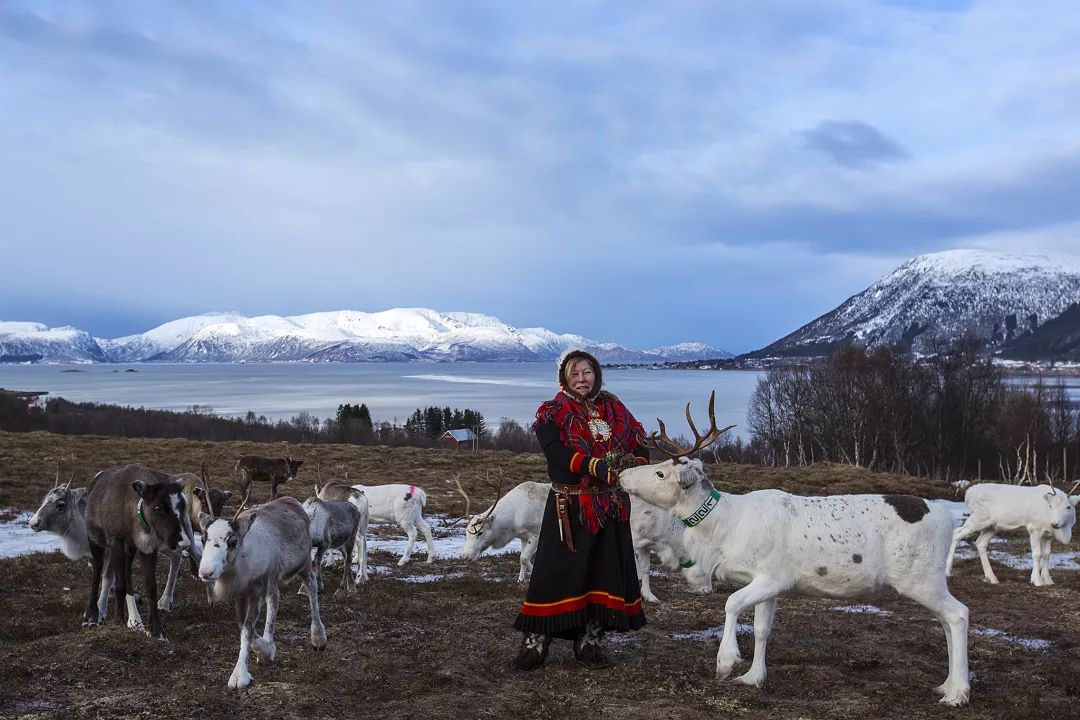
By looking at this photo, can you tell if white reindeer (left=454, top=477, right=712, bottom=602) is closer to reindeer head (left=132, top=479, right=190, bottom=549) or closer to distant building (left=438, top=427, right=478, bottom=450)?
reindeer head (left=132, top=479, right=190, bottom=549)

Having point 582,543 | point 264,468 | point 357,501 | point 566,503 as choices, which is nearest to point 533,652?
point 582,543

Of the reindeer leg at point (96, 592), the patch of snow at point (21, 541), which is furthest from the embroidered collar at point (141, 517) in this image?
the patch of snow at point (21, 541)

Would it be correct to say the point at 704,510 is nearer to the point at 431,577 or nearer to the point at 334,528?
the point at 334,528

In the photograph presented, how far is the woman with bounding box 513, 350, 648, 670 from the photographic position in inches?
260

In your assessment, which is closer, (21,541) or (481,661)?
(481,661)

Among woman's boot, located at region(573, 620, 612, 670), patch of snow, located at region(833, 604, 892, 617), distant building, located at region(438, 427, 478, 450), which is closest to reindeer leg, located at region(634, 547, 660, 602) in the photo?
patch of snow, located at region(833, 604, 892, 617)

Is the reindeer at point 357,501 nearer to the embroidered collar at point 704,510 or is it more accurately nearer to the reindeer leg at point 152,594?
the reindeer leg at point 152,594

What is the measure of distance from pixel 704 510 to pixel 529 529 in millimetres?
5329

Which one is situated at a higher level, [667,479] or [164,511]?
[667,479]

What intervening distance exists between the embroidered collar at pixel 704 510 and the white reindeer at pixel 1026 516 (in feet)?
23.8

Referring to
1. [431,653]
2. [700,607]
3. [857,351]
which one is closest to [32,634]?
[431,653]

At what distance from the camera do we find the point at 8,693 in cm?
592

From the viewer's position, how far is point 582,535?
6.68 metres

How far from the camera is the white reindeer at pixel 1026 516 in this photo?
39.4ft
